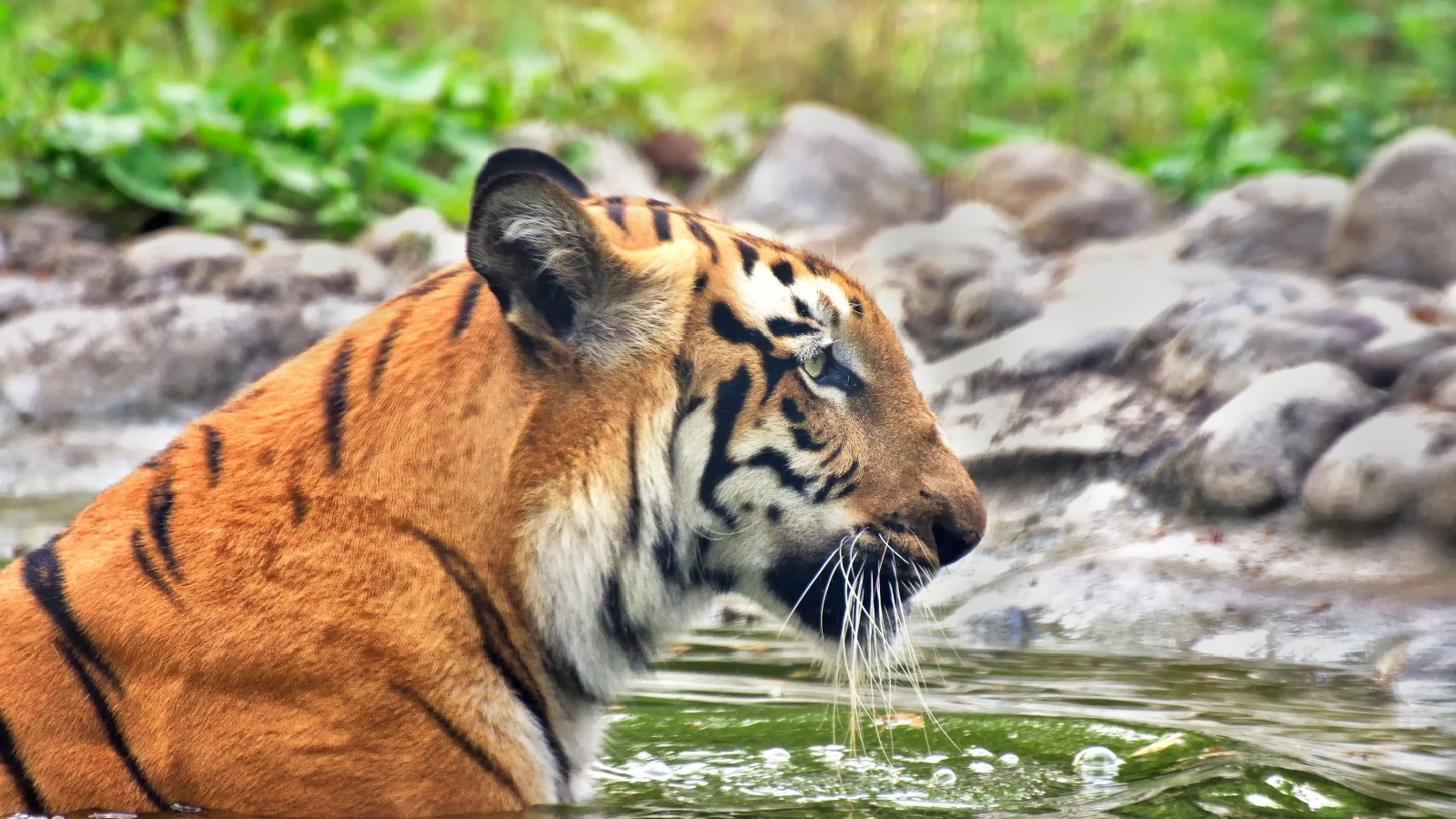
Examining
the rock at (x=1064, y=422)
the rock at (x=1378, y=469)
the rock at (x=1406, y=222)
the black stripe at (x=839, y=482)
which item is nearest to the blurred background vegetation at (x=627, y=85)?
the rock at (x=1406, y=222)

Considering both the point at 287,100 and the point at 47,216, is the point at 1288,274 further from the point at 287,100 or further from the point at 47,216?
the point at 47,216

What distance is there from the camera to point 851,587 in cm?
295

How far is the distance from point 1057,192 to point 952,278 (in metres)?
1.96

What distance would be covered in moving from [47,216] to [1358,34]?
8.22 m

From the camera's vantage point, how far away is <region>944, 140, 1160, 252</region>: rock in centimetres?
883

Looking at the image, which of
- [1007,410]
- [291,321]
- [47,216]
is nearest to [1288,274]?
[1007,410]

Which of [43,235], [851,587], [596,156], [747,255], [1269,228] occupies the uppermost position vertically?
[596,156]

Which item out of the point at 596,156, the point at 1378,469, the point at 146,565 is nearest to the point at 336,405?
the point at 146,565

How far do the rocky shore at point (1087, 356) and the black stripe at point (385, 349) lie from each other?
94 cm

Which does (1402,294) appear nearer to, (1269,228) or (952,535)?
(1269,228)

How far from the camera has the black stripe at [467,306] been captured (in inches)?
111

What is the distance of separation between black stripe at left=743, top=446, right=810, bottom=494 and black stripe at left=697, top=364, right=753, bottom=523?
41 millimetres

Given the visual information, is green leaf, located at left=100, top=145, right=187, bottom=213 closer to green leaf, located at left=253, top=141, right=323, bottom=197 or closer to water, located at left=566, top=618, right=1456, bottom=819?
green leaf, located at left=253, top=141, right=323, bottom=197

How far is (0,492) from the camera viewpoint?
6410mm
